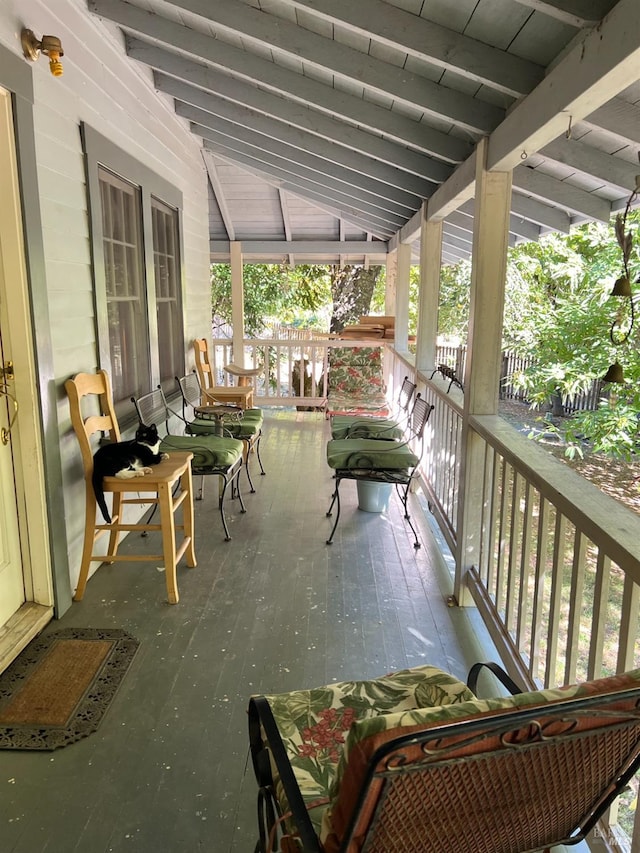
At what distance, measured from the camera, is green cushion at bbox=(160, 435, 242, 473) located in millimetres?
3484

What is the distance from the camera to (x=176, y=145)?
4863mm

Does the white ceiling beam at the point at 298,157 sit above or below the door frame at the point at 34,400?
above

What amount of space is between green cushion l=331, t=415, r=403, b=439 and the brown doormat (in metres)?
2.16

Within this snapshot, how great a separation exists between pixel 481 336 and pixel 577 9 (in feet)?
4.45

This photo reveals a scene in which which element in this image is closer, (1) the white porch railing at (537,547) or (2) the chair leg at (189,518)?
(1) the white porch railing at (537,547)

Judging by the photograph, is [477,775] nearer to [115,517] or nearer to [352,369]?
[115,517]

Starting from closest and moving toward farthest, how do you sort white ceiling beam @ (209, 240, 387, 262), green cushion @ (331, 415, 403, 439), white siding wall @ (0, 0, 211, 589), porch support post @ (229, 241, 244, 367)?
white siding wall @ (0, 0, 211, 589) → green cushion @ (331, 415, 403, 439) → porch support post @ (229, 241, 244, 367) → white ceiling beam @ (209, 240, 387, 262)

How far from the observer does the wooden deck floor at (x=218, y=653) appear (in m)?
1.64

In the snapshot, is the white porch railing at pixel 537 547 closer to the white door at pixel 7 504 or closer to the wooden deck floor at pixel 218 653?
the wooden deck floor at pixel 218 653

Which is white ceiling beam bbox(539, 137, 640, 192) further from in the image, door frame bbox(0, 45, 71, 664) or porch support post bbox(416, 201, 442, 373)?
door frame bbox(0, 45, 71, 664)

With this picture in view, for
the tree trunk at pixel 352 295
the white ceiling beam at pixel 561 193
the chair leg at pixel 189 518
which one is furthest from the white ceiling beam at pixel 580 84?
the tree trunk at pixel 352 295

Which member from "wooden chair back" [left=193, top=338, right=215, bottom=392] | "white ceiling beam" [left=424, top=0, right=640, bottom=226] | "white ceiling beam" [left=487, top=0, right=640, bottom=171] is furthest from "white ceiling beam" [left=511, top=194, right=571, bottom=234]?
"wooden chair back" [left=193, top=338, right=215, bottom=392]

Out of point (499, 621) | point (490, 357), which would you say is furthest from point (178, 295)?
point (499, 621)

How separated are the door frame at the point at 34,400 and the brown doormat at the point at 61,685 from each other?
142mm
